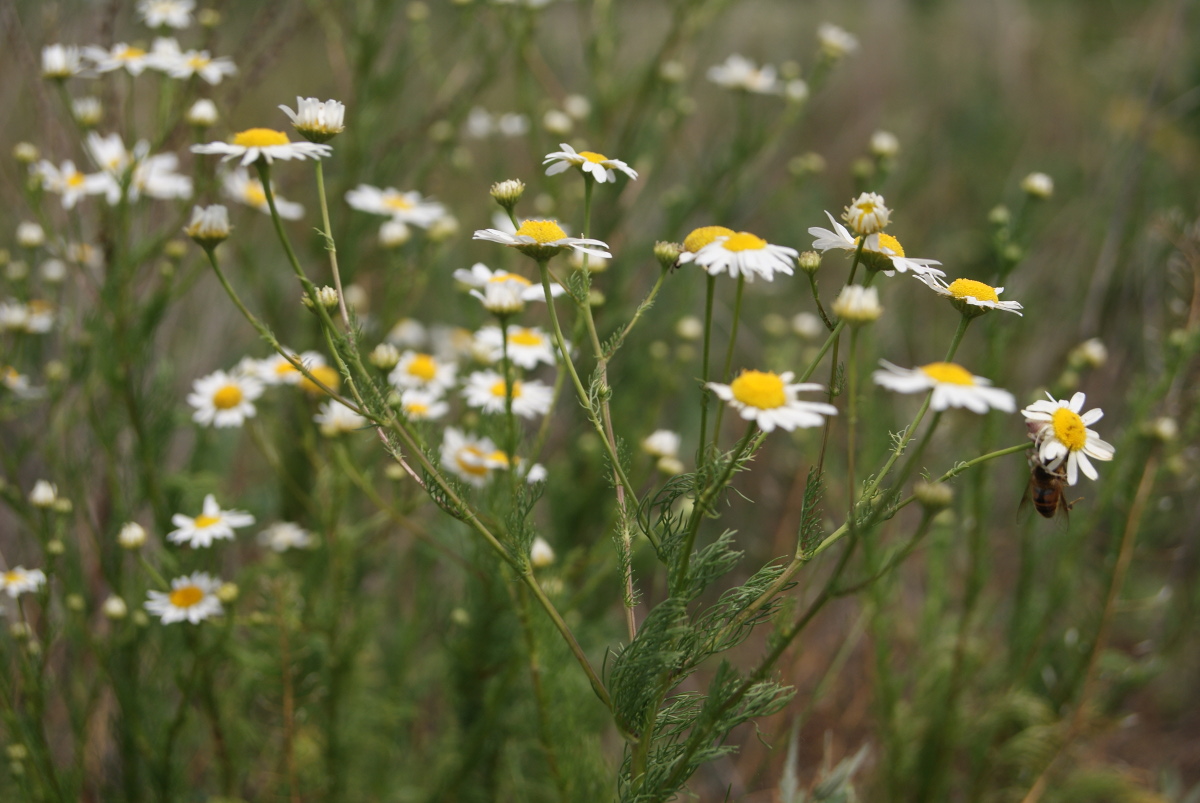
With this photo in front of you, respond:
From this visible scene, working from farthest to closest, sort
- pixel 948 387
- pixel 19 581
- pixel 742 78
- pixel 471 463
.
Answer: pixel 742 78, pixel 471 463, pixel 19 581, pixel 948 387

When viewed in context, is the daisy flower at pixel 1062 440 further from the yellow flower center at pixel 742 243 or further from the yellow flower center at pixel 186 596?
the yellow flower center at pixel 186 596

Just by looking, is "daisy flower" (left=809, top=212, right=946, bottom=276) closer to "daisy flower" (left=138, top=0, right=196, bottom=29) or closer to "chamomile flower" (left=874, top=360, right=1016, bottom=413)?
"chamomile flower" (left=874, top=360, right=1016, bottom=413)

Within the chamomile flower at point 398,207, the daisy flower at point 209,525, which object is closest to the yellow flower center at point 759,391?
the daisy flower at point 209,525

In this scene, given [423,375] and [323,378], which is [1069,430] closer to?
[423,375]

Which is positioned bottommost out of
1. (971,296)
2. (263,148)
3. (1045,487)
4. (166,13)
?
(1045,487)

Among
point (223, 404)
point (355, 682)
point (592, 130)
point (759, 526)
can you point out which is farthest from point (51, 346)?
point (759, 526)

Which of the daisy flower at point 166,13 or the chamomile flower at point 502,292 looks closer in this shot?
the chamomile flower at point 502,292

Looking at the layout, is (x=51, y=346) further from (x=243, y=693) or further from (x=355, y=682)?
(x=355, y=682)


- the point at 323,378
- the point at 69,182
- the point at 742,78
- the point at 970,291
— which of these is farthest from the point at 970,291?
the point at 69,182
